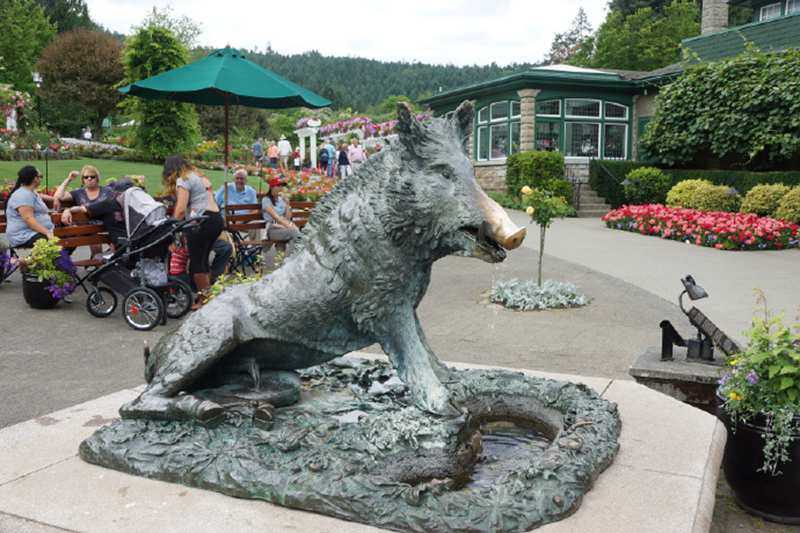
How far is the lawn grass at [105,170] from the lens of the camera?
23078 mm

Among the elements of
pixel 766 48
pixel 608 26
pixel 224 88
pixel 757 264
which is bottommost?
pixel 757 264

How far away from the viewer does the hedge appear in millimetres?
17266

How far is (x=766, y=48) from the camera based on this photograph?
21.2 m

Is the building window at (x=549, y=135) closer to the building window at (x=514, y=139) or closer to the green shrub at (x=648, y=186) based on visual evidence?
the building window at (x=514, y=139)

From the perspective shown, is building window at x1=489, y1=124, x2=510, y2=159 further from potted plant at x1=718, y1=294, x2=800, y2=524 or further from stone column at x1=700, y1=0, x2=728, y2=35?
potted plant at x1=718, y1=294, x2=800, y2=524

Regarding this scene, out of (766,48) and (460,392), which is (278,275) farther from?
(766,48)

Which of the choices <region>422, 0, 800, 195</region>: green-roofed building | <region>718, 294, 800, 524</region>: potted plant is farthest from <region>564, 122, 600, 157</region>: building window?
<region>718, 294, 800, 524</region>: potted plant

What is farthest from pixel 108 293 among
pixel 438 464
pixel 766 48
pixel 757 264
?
pixel 766 48

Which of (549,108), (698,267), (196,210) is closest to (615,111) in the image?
(549,108)

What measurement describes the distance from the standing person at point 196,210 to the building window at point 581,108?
58.0 ft

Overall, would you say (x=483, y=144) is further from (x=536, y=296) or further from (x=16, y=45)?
(x=16, y=45)

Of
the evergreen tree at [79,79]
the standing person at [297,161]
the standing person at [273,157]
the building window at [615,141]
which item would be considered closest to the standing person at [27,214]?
the building window at [615,141]

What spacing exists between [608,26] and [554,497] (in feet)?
149

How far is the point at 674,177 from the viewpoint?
20453mm
